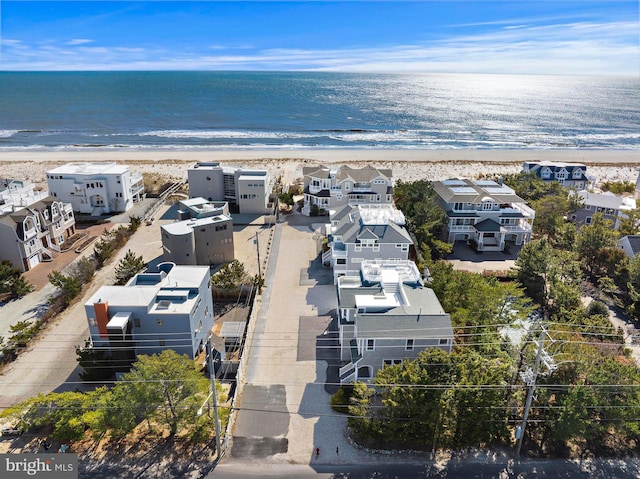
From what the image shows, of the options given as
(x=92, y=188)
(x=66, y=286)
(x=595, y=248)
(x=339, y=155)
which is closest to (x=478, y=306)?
(x=595, y=248)

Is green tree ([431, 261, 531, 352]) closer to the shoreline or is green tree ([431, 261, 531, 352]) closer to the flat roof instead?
the flat roof

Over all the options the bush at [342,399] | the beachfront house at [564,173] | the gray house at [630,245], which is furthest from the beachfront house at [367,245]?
the beachfront house at [564,173]

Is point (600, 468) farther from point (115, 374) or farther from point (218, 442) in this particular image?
point (115, 374)

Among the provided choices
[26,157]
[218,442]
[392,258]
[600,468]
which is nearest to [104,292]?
[218,442]

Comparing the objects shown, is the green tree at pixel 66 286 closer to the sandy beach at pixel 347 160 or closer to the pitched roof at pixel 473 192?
the pitched roof at pixel 473 192

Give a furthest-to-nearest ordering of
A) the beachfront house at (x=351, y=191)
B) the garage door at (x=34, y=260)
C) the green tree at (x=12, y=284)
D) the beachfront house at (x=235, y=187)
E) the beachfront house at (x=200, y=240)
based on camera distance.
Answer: the beachfront house at (x=235, y=187) < the beachfront house at (x=351, y=191) < the garage door at (x=34, y=260) < the beachfront house at (x=200, y=240) < the green tree at (x=12, y=284)

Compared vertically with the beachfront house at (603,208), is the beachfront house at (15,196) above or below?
above
